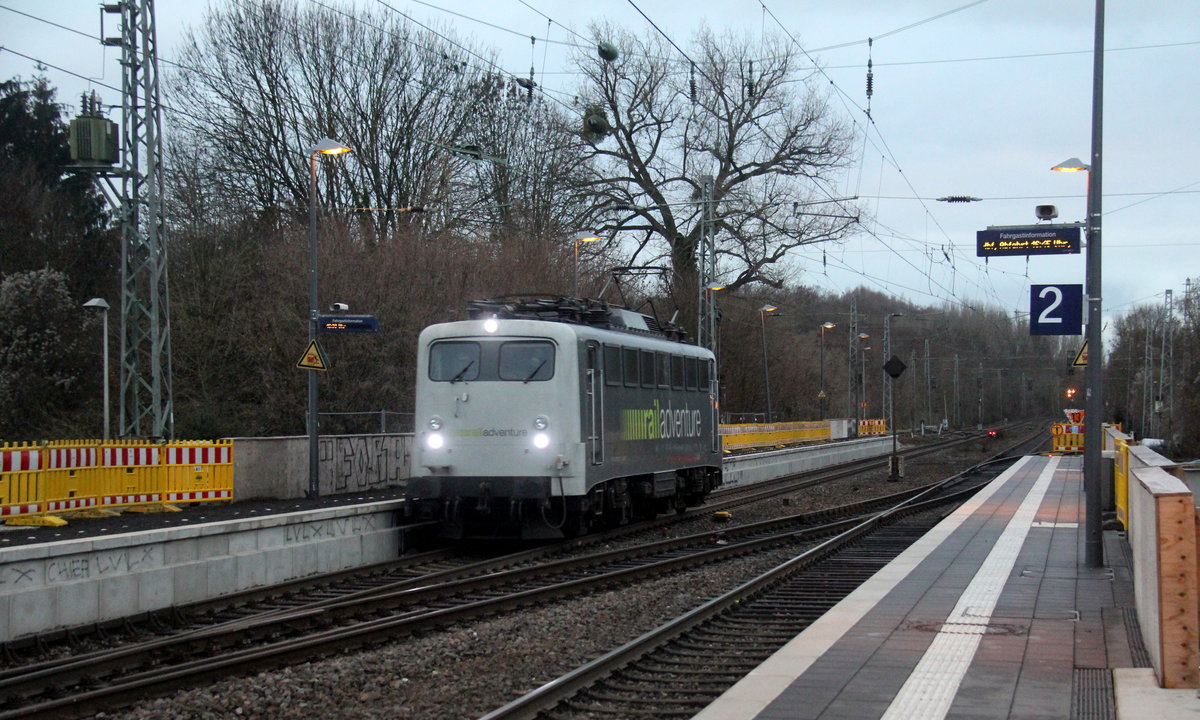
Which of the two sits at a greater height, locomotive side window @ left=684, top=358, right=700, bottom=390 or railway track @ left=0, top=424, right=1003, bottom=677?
locomotive side window @ left=684, top=358, right=700, bottom=390

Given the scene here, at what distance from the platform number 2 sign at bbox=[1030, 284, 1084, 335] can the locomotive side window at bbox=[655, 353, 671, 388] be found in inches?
307

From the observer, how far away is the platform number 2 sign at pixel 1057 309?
12.9 m

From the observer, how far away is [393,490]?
2509cm

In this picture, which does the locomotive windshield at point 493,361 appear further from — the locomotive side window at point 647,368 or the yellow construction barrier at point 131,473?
the yellow construction barrier at point 131,473

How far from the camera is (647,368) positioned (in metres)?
19.4

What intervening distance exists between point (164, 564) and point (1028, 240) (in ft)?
32.6

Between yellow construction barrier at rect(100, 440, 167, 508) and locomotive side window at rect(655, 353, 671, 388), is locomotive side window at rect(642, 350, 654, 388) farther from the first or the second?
yellow construction barrier at rect(100, 440, 167, 508)

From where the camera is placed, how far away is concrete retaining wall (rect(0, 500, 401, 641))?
9.73 metres

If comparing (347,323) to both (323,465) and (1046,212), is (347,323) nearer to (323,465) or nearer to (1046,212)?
(323,465)

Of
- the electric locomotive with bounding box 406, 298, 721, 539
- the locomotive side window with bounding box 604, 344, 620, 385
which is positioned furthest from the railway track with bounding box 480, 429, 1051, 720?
the locomotive side window with bounding box 604, 344, 620, 385

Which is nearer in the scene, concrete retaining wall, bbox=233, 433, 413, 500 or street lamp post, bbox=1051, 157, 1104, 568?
street lamp post, bbox=1051, 157, 1104, 568

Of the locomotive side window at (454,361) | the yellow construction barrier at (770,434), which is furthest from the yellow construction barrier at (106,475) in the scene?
the yellow construction barrier at (770,434)

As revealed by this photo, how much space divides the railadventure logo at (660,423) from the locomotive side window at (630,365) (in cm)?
47

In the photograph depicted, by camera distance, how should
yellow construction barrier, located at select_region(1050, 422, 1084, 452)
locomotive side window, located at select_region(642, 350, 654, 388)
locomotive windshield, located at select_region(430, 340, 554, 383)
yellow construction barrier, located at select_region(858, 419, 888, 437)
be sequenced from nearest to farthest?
locomotive windshield, located at select_region(430, 340, 554, 383) < locomotive side window, located at select_region(642, 350, 654, 388) < yellow construction barrier, located at select_region(1050, 422, 1084, 452) < yellow construction barrier, located at select_region(858, 419, 888, 437)
